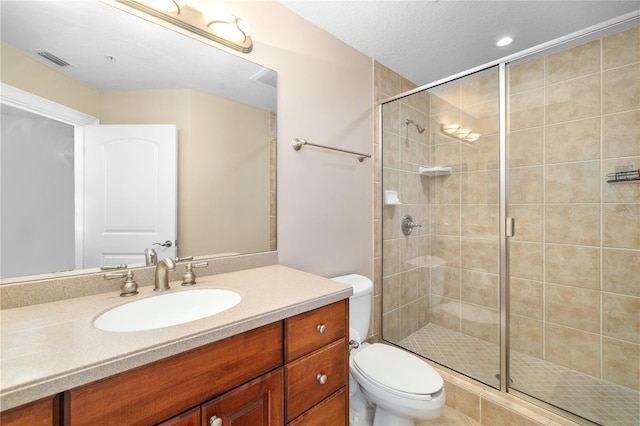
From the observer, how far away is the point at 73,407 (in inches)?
19.5

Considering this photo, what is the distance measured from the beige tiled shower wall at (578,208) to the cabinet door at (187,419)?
1925mm

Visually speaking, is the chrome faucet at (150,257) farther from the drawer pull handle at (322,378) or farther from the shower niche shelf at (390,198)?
the shower niche shelf at (390,198)

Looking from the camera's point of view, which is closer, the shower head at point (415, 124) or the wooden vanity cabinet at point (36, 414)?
the wooden vanity cabinet at point (36, 414)

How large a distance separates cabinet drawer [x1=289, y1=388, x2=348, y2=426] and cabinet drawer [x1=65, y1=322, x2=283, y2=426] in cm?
25

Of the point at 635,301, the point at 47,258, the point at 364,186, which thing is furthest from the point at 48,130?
the point at 635,301

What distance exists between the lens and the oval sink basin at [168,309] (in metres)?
0.84

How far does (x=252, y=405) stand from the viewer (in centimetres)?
74

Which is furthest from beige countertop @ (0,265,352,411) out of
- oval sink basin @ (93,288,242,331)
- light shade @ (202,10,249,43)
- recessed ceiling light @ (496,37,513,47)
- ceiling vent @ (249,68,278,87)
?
recessed ceiling light @ (496,37,513,47)

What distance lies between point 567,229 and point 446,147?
0.98 m

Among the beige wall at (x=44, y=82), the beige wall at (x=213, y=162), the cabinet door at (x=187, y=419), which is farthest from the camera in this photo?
the beige wall at (x=213, y=162)

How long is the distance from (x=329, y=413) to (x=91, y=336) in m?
0.80

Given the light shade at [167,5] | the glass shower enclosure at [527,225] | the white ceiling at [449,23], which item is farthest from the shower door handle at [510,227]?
the light shade at [167,5]

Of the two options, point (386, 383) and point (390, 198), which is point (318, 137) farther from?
point (386, 383)

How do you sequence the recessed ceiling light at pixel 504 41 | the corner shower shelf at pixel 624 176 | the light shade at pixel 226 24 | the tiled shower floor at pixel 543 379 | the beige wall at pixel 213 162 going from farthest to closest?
1. the recessed ceiling light at pixel 504 41
2. the corner shower shelf at pixel 624 176
3. the tiled shower floor at pixel 543 379
4. the light shade at pixel 226 24
5. the beige wall at pixel 213 162
